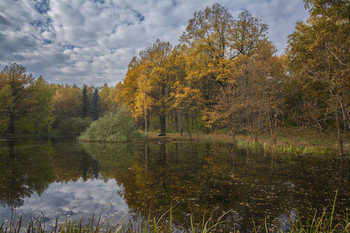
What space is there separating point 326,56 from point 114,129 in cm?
1976

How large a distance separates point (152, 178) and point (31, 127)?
39493 mm

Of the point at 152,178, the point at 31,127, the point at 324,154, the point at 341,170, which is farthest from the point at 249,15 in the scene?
the point at 31,127

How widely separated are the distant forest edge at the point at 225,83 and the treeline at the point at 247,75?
9cm

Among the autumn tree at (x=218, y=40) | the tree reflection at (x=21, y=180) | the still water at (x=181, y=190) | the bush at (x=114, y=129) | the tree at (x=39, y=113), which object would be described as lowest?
the still water at (x=181, y=190)

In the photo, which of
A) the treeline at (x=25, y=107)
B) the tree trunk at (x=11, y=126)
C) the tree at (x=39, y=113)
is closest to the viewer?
the treeline at (x=25, y=107)

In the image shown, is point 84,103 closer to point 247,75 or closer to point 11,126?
point 11,126

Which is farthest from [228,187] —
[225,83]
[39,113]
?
[39,113]

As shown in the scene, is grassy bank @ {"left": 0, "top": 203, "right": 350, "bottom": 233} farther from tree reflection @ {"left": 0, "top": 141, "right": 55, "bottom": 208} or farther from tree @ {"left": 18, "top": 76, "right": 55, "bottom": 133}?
tree @ {"left": 18, "top": 76, "right": 55, "bottom": 133}

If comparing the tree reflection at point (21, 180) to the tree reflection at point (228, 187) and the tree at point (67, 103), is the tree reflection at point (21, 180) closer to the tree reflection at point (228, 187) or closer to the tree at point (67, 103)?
the tree reflection at point (228, 187)

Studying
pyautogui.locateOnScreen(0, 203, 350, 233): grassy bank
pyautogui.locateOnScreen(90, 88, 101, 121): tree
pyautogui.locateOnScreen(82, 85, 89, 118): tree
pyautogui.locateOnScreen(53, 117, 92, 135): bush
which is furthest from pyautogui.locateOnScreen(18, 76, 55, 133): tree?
pyautogui.locateOnScreen(0, 203, 350, 233): grassy bank

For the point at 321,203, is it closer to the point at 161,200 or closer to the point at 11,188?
the point at 161,200

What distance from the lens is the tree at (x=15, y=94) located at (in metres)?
32.7

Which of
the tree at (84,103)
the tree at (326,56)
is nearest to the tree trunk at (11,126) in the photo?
the tree at (84,103)

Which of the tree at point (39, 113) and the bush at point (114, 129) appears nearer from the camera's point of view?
the bush at point (114, 129)
